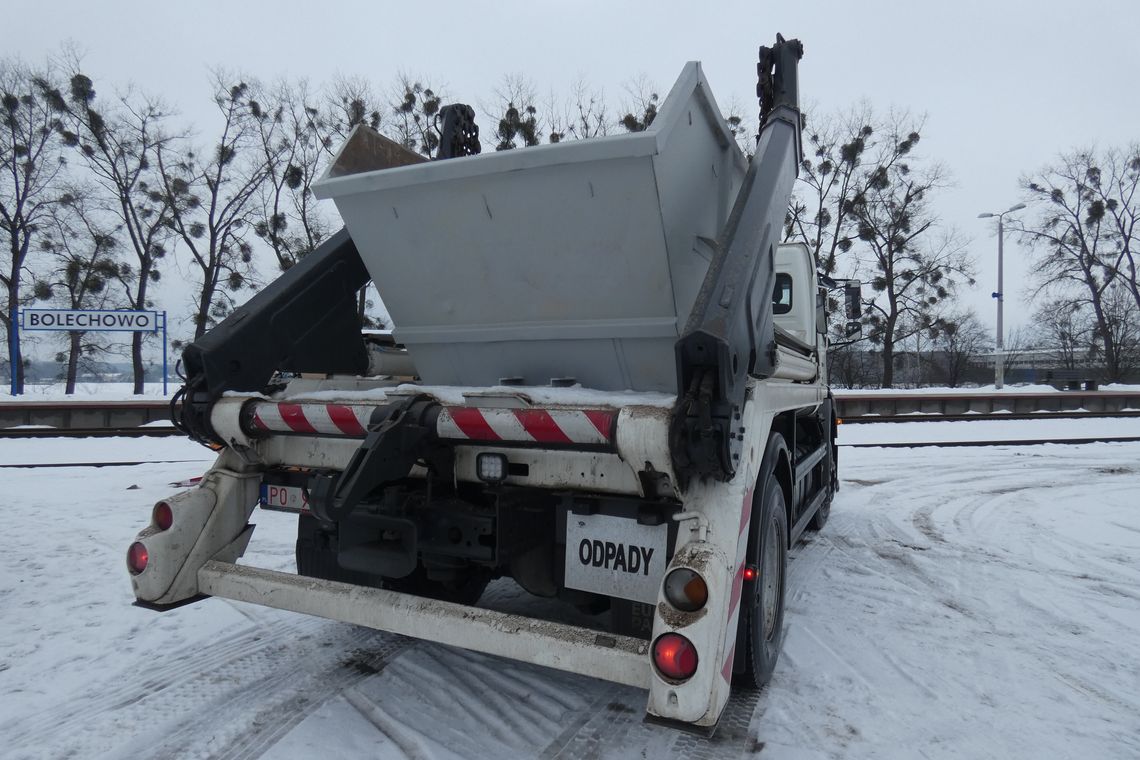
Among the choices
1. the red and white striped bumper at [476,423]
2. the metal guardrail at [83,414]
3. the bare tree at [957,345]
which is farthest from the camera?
the bare tree at [957,345]

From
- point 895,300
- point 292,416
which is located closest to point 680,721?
point 292,416

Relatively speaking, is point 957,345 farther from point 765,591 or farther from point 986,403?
point 765,591

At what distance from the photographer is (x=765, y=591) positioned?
3215 millimetres

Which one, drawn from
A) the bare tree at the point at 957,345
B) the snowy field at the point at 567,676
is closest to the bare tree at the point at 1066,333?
the bare tree at the point at 957,345

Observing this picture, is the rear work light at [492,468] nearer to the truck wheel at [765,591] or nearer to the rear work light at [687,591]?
the rear work light at [687,591]

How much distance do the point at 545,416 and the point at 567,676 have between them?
4.95 ft

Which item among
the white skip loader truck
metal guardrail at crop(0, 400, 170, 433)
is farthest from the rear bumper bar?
metal guardrail at crop(0, 400, 170, 433)

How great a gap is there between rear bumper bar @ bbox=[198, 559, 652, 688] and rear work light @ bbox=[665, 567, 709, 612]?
0.22 meters

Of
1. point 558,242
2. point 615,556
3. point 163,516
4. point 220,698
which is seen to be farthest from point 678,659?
point 163,516

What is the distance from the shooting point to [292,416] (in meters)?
3.06

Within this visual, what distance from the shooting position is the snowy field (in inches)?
105

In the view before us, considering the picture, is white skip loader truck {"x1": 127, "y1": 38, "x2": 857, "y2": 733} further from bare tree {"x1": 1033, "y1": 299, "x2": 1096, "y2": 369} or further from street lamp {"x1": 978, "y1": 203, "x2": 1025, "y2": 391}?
bare tree {"x1": 1033, "y1": 299, "x2": 1096, "y2": 369}

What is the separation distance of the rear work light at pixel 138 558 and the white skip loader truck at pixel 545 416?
12 millimetres

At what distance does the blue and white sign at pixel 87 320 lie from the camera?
19625mm
